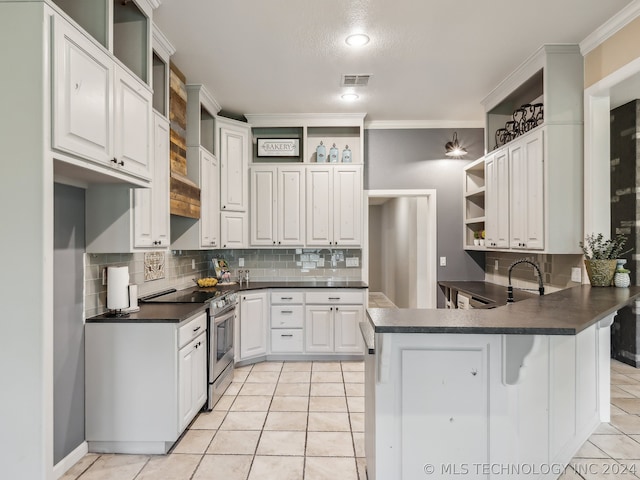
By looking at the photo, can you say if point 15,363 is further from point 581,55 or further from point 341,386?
point 581,55

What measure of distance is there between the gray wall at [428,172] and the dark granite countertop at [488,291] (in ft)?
1.00

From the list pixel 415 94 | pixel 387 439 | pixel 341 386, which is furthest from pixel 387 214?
pixel 387 439

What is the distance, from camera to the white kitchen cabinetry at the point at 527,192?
3.10 metres

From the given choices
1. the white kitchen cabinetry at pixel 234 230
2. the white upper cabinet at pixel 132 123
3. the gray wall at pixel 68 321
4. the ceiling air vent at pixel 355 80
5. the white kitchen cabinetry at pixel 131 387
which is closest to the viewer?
the white upper cabinet at pixel 132 123

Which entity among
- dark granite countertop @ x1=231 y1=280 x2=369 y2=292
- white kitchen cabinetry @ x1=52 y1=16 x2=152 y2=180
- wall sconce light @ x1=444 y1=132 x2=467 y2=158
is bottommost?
dark granite countertop @ x1=231 y1=280 x2=369 y2=292

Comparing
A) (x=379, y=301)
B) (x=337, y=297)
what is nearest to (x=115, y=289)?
(x=337, y=297)

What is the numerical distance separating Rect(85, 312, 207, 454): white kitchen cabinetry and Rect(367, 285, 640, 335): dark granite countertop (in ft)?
4.92

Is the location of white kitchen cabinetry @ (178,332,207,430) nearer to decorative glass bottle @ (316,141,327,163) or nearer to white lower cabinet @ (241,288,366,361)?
white lower cabinet @ (241,288,366,361)

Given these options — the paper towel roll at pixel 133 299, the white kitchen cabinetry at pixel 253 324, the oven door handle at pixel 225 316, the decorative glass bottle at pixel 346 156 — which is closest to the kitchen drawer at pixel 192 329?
the oven door handle at pixel 225 316

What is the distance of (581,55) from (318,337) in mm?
3619

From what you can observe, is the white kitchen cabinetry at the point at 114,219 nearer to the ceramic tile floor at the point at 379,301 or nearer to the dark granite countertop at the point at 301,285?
the dark granite countertop at the point at 301,285

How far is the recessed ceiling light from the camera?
2.79m

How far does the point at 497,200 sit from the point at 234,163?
291 centimetres

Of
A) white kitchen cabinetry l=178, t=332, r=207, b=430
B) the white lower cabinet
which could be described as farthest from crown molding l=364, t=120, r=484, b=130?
white kitchen cabinetry l=178, t=332, r=207, b=430
